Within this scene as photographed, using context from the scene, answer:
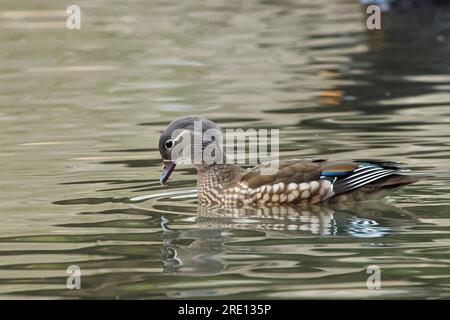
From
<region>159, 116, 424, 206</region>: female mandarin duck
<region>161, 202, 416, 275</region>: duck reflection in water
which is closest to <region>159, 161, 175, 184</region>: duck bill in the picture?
<region>159, 116, 424, 206</region>: female mandarin duck

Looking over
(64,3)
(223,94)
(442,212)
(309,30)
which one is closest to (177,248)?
(442,212)

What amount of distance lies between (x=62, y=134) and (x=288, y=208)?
4822 mm

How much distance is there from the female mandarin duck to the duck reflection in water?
0.31 ft

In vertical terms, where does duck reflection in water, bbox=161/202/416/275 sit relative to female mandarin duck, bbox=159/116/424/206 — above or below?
below

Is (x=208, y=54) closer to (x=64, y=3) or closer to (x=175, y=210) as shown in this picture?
(x=64, y=3)

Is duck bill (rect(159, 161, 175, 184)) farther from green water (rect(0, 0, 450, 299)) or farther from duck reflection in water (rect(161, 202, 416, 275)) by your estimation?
duck reflection in water (rect(161, 202, 416, 275))

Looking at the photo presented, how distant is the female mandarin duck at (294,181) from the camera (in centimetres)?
1095

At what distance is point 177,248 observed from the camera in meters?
9.67

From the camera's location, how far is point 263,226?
10391mm

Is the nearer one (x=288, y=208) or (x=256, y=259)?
(x=256, y=259)

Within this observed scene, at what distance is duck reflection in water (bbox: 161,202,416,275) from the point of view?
934cm

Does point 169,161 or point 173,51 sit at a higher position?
point 173,51

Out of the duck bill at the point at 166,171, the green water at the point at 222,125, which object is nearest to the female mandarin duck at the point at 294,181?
the duck bill at the point at 166,171

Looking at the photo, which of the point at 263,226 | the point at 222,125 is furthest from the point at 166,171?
the point at 222,125
